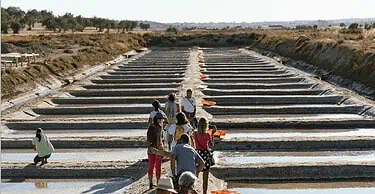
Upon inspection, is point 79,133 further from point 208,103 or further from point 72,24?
point 72,24

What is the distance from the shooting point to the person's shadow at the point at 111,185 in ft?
29.0

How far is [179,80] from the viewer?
23828mm

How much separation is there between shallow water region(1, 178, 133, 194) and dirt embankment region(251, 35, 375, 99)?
12.0 m

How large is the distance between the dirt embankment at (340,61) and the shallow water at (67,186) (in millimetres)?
11977

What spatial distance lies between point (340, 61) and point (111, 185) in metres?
19.1

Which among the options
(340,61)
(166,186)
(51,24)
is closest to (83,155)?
(166,186)

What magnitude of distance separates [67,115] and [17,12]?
87.7 m

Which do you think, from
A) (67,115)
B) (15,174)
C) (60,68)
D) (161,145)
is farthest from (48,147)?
(60,68)

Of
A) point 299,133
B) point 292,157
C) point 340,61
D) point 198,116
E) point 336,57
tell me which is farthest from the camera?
point 336,57

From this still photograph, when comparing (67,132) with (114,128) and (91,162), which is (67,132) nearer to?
(114,128)

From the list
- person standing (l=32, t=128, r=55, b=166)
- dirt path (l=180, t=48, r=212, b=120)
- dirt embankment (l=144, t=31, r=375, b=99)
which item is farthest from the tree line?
person standing (l=32, t=128, r=55, b=166)

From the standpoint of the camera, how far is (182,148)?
605 cm

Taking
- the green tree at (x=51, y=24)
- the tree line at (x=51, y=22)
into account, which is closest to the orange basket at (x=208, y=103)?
the tree line at (x=51, y=22)

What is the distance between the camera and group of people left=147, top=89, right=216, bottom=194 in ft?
17.0
